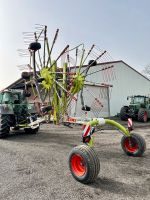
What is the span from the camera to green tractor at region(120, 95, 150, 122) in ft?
65.6

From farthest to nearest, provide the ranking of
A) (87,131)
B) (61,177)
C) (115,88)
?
(115,88) < (87,131) < (61,177)

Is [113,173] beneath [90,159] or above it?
beneath

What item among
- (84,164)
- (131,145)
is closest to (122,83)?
(131,145)

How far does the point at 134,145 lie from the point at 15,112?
21.0 ft

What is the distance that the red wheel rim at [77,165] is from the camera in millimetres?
5255

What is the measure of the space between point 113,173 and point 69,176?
99 cm

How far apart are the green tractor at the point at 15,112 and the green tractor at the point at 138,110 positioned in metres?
9.80

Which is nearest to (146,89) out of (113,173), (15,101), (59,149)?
(15,101)

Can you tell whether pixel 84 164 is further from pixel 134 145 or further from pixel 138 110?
pixel 138 110

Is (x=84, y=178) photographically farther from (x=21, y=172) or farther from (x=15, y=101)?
(x=15, y=101)

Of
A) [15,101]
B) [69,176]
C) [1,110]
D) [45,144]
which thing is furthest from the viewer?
[15,101]

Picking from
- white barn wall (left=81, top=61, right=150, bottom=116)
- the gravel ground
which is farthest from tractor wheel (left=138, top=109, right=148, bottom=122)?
the gravel ground

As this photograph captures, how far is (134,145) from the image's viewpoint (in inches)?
286

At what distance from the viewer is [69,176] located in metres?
5.42
